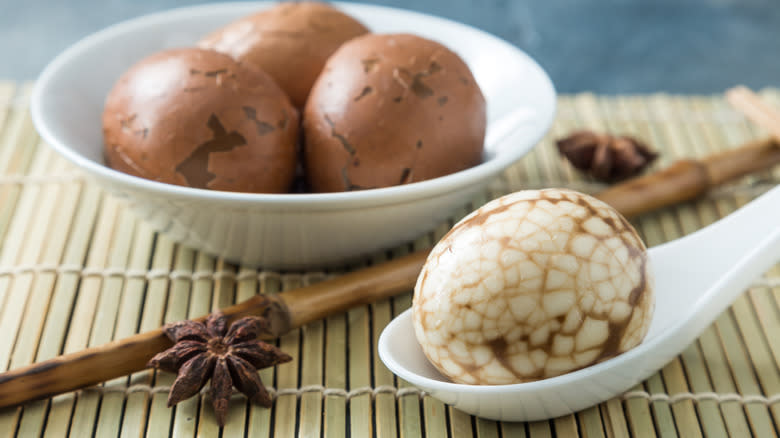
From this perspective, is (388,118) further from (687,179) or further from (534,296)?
(687,179)

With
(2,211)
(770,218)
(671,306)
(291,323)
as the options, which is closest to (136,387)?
(291,323)

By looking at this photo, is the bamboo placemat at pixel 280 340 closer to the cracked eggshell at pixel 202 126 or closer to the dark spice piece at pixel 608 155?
the dark spice piece at pixel 608 155

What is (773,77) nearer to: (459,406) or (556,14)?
(556,14)

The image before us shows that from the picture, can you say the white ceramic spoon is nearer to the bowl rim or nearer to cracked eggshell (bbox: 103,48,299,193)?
the bowl rim

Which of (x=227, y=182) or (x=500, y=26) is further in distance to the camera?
(x=500, y=26)

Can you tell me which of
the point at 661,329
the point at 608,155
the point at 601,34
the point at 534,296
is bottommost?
the point at 601,34

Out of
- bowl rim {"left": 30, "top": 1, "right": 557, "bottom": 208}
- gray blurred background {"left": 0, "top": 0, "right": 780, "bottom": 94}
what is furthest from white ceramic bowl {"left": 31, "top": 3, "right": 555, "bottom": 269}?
gray blurred background {"left": 0, "top": 0, "right": 780, "bottom": 94}

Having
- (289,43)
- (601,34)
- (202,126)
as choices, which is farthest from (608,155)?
(601,34)
